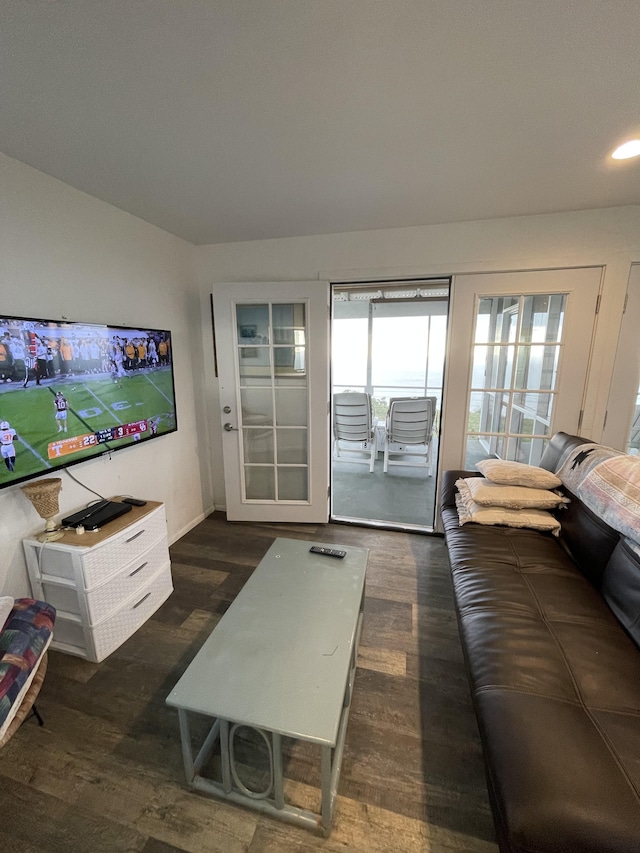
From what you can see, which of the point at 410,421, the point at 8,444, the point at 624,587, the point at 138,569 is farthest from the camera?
the point at 410,421

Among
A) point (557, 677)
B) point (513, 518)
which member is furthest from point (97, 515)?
point (513, 518)

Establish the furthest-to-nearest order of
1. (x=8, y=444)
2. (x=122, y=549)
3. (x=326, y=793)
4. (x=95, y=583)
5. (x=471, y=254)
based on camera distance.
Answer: (x=471, y=254) → (x=122, y=549) → (x=95, y=583) → (x=8, y=444) → (x=326, y=793)

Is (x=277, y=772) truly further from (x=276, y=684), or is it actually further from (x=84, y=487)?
(x=84, y=487)

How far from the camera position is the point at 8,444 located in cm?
151

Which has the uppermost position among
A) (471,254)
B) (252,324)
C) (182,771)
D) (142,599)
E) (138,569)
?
(471,254)

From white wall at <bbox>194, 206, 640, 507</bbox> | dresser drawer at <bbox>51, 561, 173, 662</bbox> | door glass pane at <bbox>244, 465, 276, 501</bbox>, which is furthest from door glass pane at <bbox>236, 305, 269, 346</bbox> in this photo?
dresser drawer at <bbox>51, 561, 173, 662</bbox>

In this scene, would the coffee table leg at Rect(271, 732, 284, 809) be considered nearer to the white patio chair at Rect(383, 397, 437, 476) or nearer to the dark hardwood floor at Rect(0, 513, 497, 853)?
the dark hardwood floor at Rect(0, 513, 497, 853)

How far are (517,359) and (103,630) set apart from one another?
2.98m

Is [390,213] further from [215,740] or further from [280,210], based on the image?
[215,740]

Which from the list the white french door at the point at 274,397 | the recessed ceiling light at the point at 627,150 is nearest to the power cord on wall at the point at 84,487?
the white french door at the point at 274,397

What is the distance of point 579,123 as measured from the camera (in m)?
1.35

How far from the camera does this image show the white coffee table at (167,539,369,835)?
1020mm

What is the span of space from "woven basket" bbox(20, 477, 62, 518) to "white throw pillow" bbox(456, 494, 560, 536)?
85.2 inches

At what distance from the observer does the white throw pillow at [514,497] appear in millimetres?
Result: 1938
